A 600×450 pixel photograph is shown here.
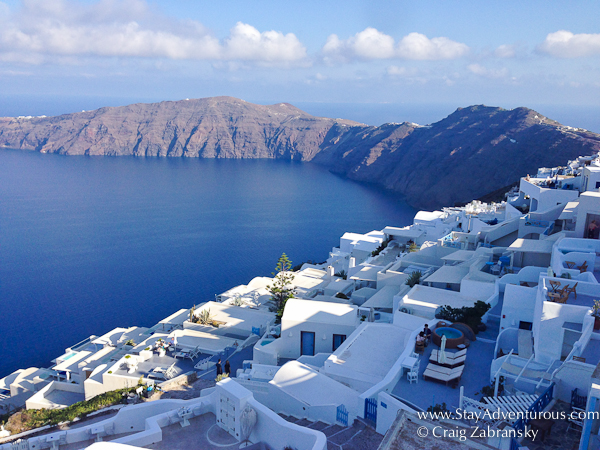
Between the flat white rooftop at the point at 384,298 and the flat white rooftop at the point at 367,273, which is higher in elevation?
the flat white rooftop at the point at 384,298

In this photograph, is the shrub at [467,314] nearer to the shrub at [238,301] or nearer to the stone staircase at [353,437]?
the stone staircase at [353,437]

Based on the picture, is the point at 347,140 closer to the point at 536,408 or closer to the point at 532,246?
the point at 532,246

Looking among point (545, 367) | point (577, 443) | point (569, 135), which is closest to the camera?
point (577, 443)

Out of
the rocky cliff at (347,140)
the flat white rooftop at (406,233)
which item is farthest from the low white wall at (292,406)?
the rocky cliff at (347,140)

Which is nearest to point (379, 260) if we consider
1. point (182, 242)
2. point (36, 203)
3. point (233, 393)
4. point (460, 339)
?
point (460, 339)

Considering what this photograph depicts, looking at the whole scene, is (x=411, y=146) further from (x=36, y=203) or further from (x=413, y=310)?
(x=413, y=310)

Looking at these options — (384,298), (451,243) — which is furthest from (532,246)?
(451,243)
